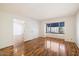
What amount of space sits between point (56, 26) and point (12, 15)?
1.00 m

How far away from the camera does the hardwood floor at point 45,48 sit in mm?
1548

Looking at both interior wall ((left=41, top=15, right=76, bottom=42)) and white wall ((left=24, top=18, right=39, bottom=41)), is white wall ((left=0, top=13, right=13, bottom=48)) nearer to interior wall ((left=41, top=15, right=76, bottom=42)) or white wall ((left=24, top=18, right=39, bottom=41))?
white wall ((left=24, top=18, right=39, bottom=41))

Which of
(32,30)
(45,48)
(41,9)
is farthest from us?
(32,30)

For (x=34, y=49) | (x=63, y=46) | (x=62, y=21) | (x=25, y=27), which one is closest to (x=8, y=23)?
(x=25, y=27)

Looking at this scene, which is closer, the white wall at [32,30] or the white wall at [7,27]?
the white wall at [7,27]

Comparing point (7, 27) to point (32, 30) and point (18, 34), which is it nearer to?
point (18, 34)

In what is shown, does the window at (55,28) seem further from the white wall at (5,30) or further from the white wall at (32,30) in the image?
the white wall at (5,30)

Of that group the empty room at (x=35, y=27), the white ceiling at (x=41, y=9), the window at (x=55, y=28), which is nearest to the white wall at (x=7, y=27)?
the empty room at (x=35, y=27)

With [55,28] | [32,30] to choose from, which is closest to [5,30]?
[32,30]

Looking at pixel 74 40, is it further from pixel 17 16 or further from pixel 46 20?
pixel 17 16

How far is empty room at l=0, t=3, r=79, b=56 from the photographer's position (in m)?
1.53

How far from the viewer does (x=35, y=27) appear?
5.73ft

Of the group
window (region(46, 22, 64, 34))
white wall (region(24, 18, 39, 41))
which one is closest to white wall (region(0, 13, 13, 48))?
white wall (region(24, 18, 39, 41))

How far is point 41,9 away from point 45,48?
2.83 ft
